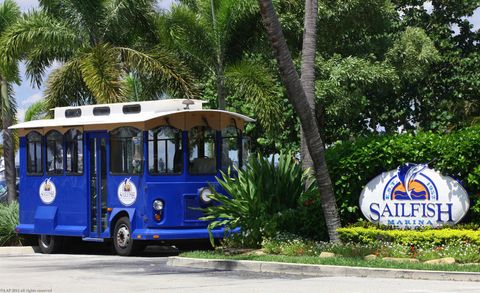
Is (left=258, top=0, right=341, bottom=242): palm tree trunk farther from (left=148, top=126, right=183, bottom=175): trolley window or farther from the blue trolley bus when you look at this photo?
(left=148, top=126, right=183, bottom=175): trolley window

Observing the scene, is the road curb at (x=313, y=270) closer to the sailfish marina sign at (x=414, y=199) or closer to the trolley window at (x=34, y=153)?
the sailfish marina sign at (x=414, y=199)

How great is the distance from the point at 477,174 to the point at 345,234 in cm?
258

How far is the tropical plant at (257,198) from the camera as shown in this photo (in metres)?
20.6

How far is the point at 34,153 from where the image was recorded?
24406mm

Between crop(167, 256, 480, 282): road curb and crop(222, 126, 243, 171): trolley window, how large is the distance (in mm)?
3762

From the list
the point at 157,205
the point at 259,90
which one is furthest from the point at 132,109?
the point at 259,90

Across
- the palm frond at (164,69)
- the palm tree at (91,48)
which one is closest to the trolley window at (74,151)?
the palm tree at (91,48)

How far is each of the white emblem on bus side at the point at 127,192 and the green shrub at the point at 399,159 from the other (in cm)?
404

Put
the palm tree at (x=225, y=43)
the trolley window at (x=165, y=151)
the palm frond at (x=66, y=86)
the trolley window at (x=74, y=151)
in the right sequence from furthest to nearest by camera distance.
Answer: the palm frond at (x=66, y=86), the palm tree at (x=225, y=43), the trolley window at (x=74, y=151), the trolley window at (x=165, y=151)

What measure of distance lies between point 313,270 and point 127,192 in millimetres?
6242

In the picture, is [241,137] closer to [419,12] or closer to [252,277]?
[252,277]

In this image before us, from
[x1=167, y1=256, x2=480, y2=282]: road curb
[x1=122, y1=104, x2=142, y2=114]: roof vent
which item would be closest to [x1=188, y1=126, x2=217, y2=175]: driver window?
[x1=122, y1=104, x2=142, y2=114]: roof vent

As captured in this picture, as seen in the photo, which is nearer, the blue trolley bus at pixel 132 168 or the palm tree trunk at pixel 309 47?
the blue trolley bus at pixel 132 168

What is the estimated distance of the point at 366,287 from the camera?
46.8ft
